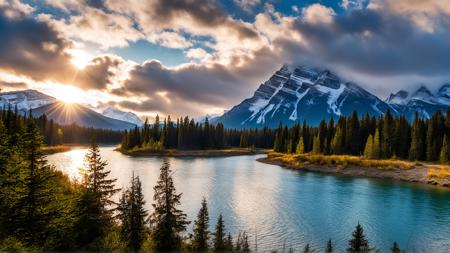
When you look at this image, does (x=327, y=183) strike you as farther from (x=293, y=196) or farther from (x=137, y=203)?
(x=137, y=203)

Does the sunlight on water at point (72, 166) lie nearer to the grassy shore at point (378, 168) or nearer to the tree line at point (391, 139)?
the grassy shore at point (378, 168)

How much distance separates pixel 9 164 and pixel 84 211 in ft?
22.7

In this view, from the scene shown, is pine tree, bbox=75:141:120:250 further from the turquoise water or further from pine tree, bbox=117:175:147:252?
the turquoise water

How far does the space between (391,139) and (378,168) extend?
27.0 m

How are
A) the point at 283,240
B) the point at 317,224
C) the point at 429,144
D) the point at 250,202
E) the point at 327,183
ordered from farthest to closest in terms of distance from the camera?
1. the point at 429,144
2. the point at 327,183
3. the point at 250,202
4. the point at 317,224
5. the point at 283,240

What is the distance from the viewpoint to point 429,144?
9650 cm

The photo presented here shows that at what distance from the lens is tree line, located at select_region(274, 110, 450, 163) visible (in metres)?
96.9

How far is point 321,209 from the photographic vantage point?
4459cm

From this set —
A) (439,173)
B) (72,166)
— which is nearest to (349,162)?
(439,173)

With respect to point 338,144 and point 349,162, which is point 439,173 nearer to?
point 349,162

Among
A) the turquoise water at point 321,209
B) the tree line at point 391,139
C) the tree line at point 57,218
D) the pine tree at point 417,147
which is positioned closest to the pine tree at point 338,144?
the tree line at point 391,139

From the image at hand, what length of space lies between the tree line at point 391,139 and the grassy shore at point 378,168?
33.5ft

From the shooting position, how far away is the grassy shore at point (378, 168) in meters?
71.6

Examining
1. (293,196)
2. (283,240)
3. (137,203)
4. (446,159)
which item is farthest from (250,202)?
→ (446,159)
